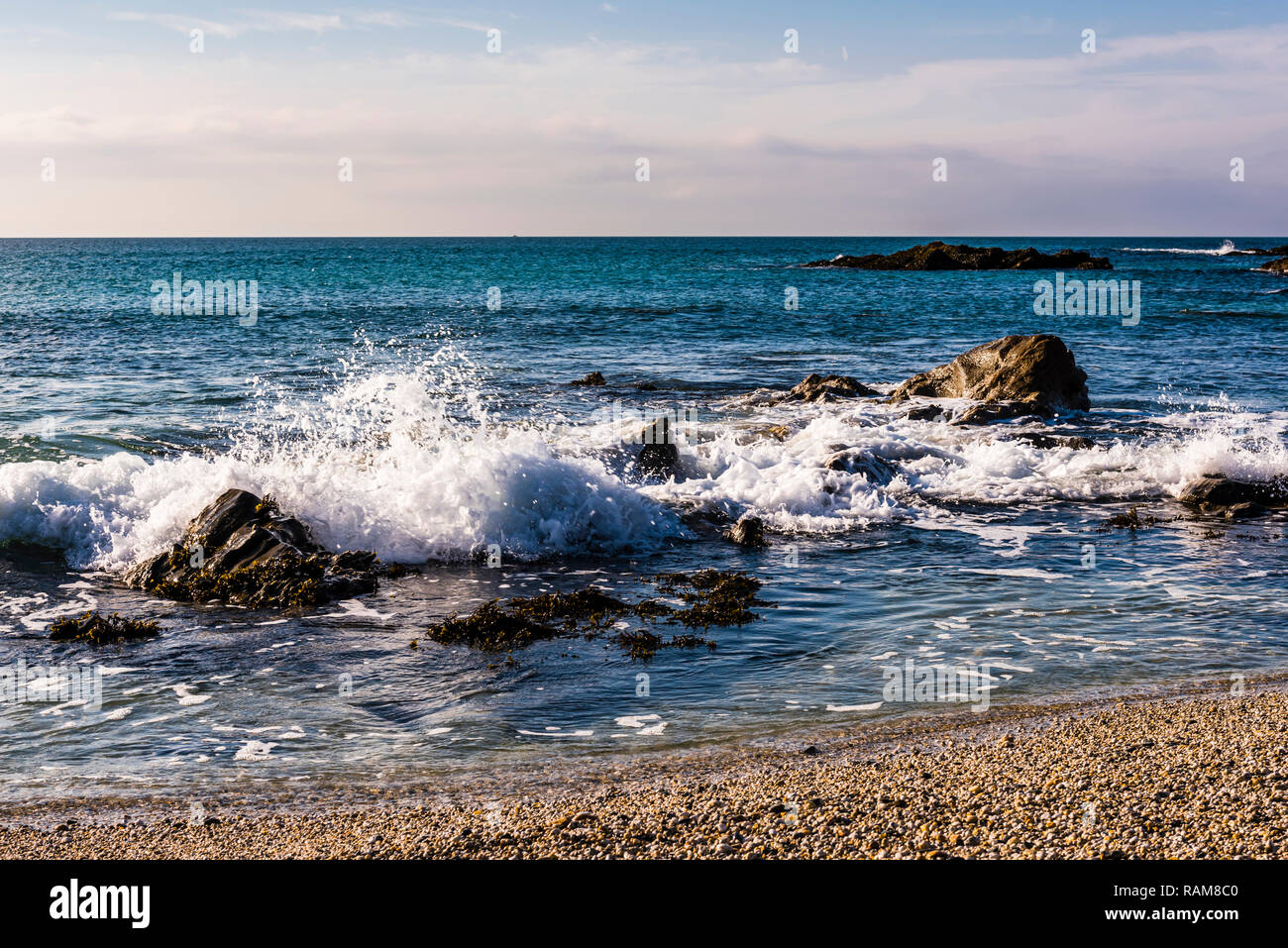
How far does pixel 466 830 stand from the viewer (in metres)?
5.62

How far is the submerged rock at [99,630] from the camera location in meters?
9.27

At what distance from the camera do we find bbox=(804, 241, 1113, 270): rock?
8038cm

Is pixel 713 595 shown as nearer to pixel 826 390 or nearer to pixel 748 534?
pixel 748 534

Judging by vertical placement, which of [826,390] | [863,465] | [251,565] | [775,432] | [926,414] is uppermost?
[826,390]

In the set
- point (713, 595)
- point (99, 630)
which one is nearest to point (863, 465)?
point (713, 595)

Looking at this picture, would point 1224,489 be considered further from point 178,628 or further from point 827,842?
point 178,628

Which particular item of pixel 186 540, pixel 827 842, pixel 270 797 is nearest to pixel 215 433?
pixel 186 540

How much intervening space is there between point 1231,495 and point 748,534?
6.97 meters

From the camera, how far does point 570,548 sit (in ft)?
41.0

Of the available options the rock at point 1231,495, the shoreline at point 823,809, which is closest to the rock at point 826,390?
the rock at point 1231,495

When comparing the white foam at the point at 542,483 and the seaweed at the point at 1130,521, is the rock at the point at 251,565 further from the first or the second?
the seaweed at the point at 1130,521

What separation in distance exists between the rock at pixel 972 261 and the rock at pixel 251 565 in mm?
74545

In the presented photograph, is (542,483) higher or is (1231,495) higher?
(542,483)
